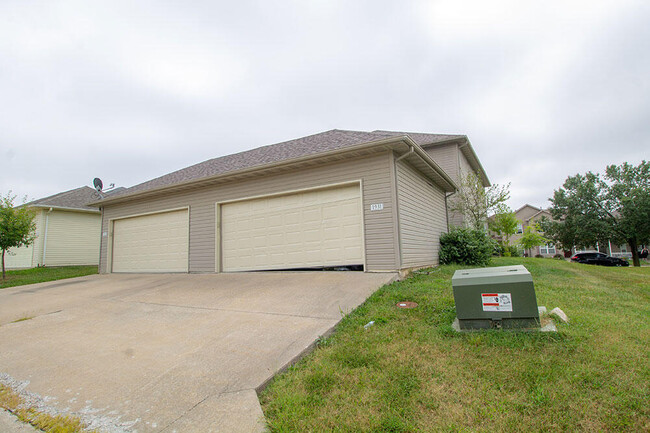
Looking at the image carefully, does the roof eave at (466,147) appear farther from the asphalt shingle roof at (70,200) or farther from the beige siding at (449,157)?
the asphalt shingle roof at (70,200)

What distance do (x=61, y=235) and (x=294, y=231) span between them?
51.8 feet

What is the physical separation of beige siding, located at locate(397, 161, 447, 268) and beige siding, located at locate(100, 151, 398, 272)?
15.0 inches

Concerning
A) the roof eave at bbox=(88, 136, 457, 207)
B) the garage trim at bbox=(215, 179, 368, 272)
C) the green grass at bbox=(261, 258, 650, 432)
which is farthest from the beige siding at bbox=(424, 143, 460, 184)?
the green grass at bbox=(261, 258, 650, 432)

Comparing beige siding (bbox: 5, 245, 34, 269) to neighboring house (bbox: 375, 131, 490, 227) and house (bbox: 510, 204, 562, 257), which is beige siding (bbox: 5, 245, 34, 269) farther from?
house (bbox: 510, 204, 562, 257)

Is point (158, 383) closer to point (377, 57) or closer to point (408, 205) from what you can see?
point (408, 205)

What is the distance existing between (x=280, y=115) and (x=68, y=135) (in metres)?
10.6

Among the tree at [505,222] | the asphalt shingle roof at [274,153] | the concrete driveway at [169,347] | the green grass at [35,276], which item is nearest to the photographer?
the concrete driveway at [169,347]

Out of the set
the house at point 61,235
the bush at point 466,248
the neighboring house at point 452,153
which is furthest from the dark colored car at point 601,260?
the house at point 61,235

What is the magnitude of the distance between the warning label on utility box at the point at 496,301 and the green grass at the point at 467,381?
0.25 m

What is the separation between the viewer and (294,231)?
790 cm

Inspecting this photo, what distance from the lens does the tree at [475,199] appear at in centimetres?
1367

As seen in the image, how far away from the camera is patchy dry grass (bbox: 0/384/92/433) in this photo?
208 centimetres

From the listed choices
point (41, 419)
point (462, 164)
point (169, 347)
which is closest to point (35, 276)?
point (169, 347)

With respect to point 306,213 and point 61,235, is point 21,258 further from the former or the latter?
point 306,213
